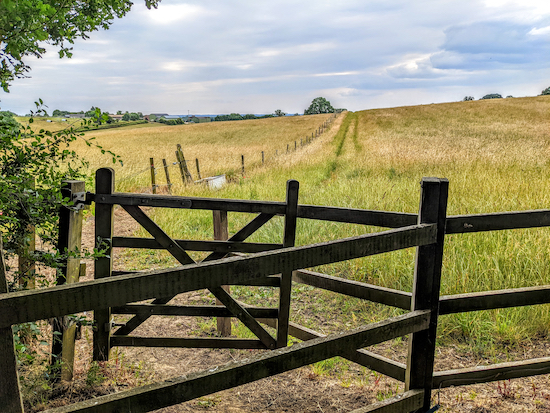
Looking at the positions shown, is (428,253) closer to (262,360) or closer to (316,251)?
(316,251)

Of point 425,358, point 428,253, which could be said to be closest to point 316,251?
point 428,253

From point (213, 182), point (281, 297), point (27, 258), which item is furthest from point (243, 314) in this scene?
point (213, 182)

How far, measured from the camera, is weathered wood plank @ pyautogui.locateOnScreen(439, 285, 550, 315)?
249 centimetres

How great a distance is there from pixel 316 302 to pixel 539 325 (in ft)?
7.86

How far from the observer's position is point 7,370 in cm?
150

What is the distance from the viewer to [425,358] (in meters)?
2.40

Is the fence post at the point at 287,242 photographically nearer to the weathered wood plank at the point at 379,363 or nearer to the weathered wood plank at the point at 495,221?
the weathered wood plank at the point at 379,363

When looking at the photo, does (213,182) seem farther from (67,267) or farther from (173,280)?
(173,280)

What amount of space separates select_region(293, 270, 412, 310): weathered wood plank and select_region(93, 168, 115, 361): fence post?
170 centimetres

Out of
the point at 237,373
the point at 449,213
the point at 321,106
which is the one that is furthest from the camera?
the point at 321,106

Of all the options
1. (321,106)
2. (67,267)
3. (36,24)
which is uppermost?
(321,106)

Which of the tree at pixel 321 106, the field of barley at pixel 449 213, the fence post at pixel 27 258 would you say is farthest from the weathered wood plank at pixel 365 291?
the tree at pixel 321 106

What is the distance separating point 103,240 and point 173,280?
189 centimetres

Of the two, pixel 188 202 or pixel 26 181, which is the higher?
pixel 26 181
